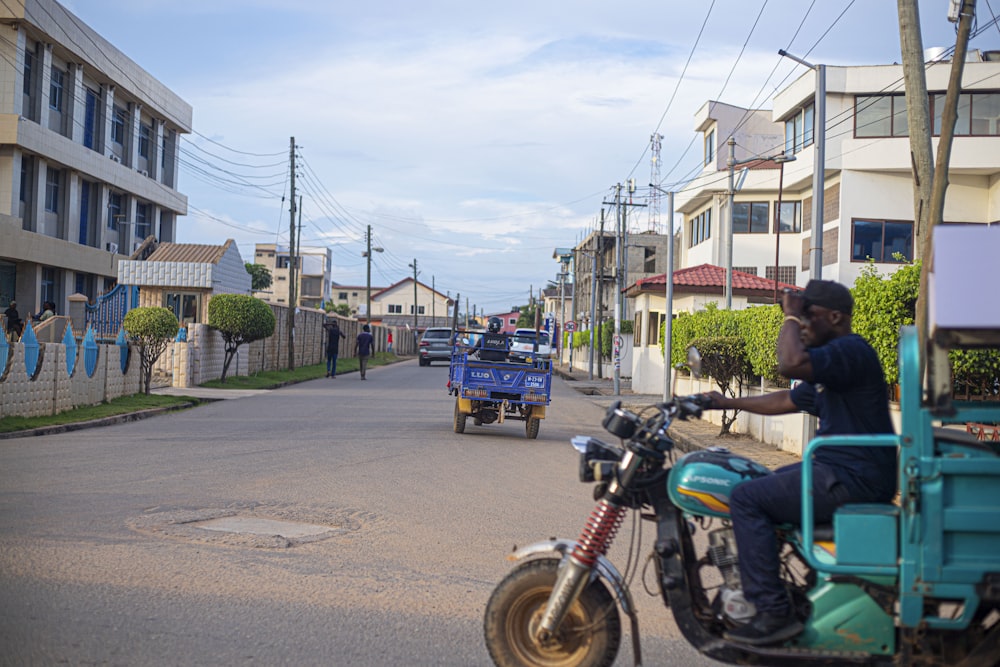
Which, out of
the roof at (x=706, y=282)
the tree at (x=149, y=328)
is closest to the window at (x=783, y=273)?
the roof at (x=706, y=282)

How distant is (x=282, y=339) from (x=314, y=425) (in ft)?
71.3

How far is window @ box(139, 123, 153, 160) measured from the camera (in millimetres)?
52312

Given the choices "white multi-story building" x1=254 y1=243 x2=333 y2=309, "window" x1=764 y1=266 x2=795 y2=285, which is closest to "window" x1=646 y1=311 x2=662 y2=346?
"window" x1=764 y1=266 x2=795 y2=285

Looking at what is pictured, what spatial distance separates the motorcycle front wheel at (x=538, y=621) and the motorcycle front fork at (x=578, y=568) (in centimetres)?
7

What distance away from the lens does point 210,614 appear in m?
5.36

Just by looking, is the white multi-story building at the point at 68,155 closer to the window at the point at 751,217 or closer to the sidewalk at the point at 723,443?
the sidewalk at the point at 723,443

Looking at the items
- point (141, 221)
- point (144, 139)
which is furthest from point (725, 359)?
point (144, 139)

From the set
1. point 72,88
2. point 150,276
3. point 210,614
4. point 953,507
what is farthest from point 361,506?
point 72,88

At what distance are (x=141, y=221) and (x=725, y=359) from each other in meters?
43.4

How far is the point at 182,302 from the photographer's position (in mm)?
30234

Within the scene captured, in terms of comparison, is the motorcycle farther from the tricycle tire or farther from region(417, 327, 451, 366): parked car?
region(417, 327, 451, 366): parked car

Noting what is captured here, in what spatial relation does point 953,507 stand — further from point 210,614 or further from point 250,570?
point 250,570

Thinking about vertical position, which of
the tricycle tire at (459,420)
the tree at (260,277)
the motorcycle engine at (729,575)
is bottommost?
the tricycle tire at (459,420)

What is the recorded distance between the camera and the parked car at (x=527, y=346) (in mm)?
17330
